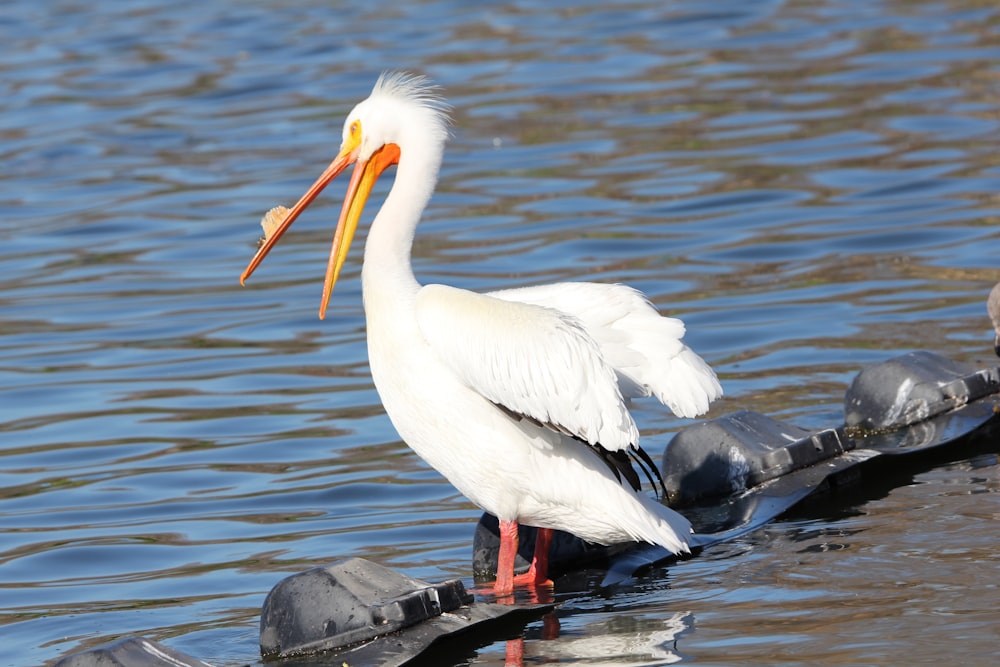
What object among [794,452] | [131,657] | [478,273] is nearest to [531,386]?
[131,657]

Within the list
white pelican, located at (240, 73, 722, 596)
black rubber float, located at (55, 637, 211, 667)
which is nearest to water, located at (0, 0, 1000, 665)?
white pelican, located at (240, 73, 722, 596)

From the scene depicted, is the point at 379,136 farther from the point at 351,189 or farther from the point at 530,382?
the point at 530,382

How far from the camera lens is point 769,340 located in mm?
6781

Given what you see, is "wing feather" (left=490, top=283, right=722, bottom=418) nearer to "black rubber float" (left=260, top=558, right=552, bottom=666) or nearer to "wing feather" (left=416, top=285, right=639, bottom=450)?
"wing feather" (left=416, top=285, right=639, bottom=450)

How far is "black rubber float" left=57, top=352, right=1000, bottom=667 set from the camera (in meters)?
3.76

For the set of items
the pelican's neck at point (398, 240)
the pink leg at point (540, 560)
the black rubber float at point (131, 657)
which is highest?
the pelican's neck at point (398, 240)

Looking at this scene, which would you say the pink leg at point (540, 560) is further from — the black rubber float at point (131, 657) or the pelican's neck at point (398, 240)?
the black rubber float at point (131, 657)

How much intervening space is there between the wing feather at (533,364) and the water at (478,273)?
456 mm

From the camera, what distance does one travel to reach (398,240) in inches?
171

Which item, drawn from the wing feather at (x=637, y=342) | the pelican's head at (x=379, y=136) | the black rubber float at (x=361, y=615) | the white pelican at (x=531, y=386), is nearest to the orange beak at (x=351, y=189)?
the pelican's head at (x=379, y=136)

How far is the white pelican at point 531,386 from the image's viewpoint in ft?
13.1

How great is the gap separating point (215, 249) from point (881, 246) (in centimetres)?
364

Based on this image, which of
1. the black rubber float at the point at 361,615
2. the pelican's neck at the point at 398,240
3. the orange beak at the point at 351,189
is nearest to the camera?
the black rubber float at the point at 361,615

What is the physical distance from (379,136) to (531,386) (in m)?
0.95
